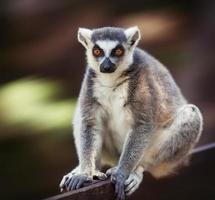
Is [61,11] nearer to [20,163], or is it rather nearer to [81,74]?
[81,74]

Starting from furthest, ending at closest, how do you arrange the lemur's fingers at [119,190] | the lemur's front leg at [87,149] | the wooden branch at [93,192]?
the lemur's front leg at [87,149], the lemur's fingers at [119,190], the wooden branch at [93,192]

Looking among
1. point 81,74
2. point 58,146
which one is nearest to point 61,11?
point 81,74

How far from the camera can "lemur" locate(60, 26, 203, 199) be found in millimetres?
4230

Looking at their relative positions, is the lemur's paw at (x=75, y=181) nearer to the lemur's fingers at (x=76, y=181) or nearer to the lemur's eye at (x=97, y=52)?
the lemur's fingers at (x=76, y=181)

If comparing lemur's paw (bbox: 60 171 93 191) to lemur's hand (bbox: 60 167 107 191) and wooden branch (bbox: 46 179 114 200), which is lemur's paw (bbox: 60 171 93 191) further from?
wooden branch (bbox: 46 179 114 200)

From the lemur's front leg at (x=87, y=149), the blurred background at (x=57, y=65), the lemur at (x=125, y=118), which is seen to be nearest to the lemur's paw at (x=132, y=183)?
the lemur at (x=125, y=118)

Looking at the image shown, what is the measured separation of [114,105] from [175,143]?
0.57 meters

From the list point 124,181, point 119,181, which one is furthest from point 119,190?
point 124,181

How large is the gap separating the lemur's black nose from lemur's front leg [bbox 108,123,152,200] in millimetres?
494

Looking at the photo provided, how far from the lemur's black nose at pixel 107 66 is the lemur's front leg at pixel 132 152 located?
0.49 m

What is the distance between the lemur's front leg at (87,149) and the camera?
14.1 feet

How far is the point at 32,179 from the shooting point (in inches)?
283

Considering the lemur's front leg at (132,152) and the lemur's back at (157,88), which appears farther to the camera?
the lemur's back at (157,88)

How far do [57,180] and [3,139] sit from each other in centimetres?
59
